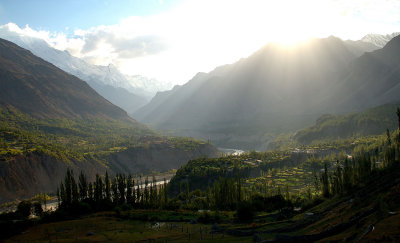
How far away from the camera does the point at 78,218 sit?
89250 mm

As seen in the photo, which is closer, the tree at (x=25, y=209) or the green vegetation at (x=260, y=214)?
the green vegetation at (x=260, y=214)

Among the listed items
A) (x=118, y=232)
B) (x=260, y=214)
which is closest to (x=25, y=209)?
(x=118, y=232)

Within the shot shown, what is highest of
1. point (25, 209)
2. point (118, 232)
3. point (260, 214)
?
Answer: point (25, 209)

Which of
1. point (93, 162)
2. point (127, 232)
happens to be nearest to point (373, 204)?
point (127, 232)

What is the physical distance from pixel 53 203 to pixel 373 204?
124m

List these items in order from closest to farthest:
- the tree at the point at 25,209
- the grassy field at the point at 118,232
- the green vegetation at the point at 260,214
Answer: the green vegetation at the point at 260,214 → the grassy field at the point at 118,232 → the tree at the point at 25,209

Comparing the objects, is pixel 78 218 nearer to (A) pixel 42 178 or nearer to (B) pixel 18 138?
(A) pixel 42 178

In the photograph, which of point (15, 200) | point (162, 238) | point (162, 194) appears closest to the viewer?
point (162, 238)

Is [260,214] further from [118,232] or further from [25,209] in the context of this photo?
[25,209]

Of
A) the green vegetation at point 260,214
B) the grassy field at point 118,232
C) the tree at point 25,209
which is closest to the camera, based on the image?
the green vegetation at point 260,214

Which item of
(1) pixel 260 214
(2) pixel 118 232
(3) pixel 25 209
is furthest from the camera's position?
(3) pixel 25 209

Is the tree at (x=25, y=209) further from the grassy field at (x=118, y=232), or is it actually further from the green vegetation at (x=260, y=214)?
the grassy field at (x=118, y=232)

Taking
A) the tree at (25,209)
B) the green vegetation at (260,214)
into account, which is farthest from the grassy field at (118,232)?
the tree at (25,209)

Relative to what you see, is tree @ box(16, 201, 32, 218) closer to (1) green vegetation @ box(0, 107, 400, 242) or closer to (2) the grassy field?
(1) green vegetation @ box(0, 107, 400, 242)
